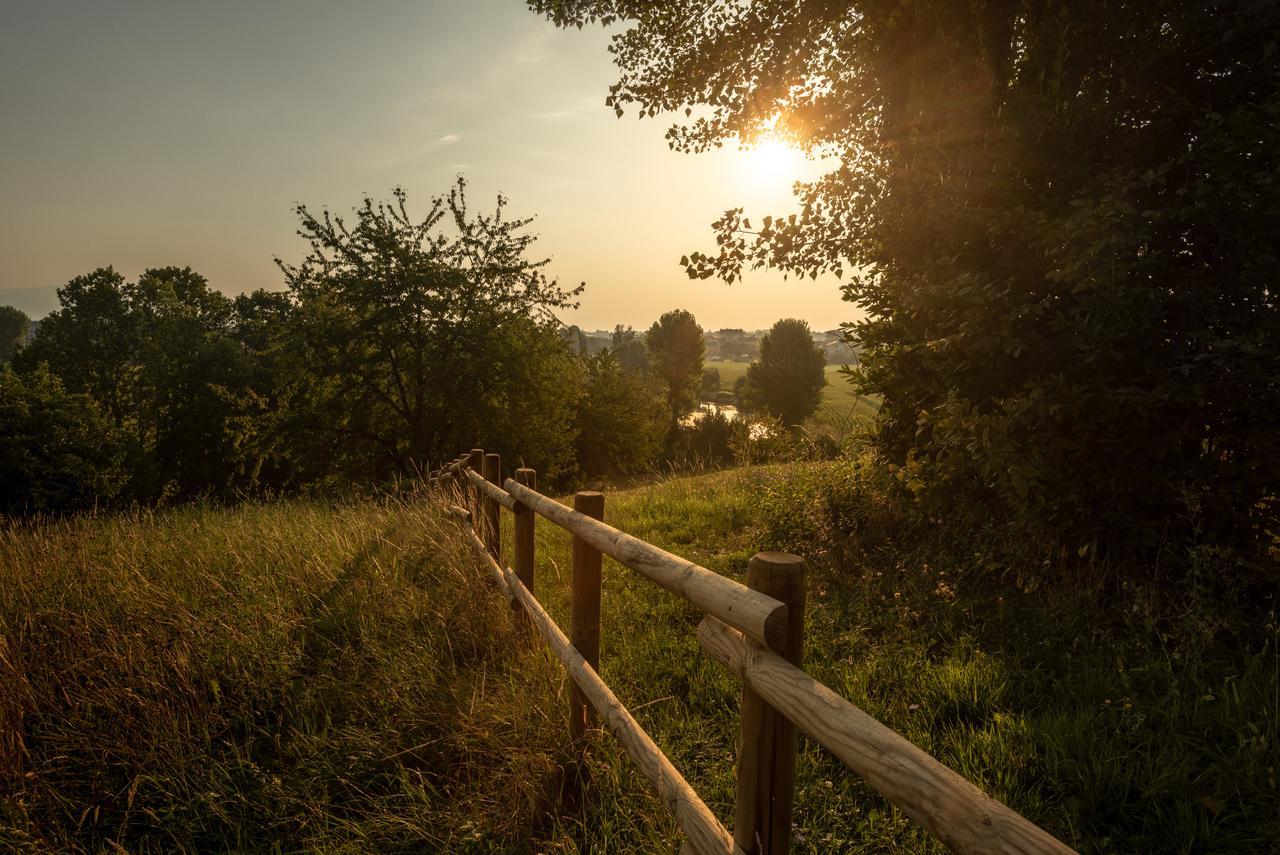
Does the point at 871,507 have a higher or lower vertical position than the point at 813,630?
higher

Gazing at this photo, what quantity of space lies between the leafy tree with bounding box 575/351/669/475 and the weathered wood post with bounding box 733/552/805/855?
28909mm

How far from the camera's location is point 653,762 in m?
1.99

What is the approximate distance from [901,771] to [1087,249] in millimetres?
3872

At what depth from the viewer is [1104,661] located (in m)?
3.41

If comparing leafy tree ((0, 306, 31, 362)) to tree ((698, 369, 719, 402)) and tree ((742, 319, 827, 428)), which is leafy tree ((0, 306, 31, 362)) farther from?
tree ((742, 319, 827, 428))

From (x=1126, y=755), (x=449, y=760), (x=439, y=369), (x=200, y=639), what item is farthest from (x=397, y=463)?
(x=1126, y=755)

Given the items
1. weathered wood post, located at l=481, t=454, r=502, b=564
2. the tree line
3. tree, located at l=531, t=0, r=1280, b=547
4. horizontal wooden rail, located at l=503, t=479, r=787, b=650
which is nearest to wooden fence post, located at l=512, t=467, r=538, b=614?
horizontal wooden rail, located at l=503, t=479, r=787, b=650

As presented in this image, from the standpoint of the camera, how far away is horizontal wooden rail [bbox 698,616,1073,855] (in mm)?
902

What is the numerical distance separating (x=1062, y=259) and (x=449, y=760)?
481 cm

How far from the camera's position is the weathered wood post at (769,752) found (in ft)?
4.87

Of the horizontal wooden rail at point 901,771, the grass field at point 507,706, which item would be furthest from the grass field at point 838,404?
the horizontal wooden rail at point 901,771

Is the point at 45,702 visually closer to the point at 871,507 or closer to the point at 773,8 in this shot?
the point at 871,507

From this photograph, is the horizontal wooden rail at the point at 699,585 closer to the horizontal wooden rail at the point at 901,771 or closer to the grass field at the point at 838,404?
the horizontal wooden rail at the point at 901,771

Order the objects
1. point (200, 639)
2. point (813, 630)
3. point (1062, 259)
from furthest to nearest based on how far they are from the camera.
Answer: point (813, 630) → point (1062, 259) → point (200, 639)
